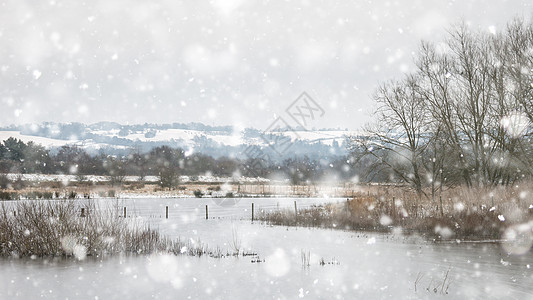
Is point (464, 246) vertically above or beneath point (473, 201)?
beneath

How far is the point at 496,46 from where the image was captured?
84.4ft

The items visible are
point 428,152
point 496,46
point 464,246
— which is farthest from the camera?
point 428,152

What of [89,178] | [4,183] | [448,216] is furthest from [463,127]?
[89,178]

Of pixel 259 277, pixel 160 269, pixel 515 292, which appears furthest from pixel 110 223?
pixel 515 292

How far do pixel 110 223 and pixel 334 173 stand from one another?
182 m

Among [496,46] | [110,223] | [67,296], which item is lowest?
[67,296]

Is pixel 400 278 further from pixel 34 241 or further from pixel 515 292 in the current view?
pixel 34 241

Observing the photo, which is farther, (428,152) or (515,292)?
(428,152)

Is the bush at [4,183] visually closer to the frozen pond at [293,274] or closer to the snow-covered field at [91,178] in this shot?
the snow-covered field at [91,178]

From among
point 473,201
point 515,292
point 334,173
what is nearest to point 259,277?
point 515,292

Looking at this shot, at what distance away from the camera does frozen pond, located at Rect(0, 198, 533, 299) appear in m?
11.2

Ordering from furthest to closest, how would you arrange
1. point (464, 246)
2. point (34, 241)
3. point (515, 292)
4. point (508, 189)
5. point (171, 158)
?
point (171, 158) → point (508, 189) → point (464, 246) → point (34, 241) → point (515, 292)

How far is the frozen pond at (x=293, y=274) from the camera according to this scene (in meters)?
11.2

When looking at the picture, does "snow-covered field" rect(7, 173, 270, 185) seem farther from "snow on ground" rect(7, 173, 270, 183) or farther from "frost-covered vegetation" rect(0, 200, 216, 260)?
"frost-covered vegetation" rect(0, 200, 216, 260)
